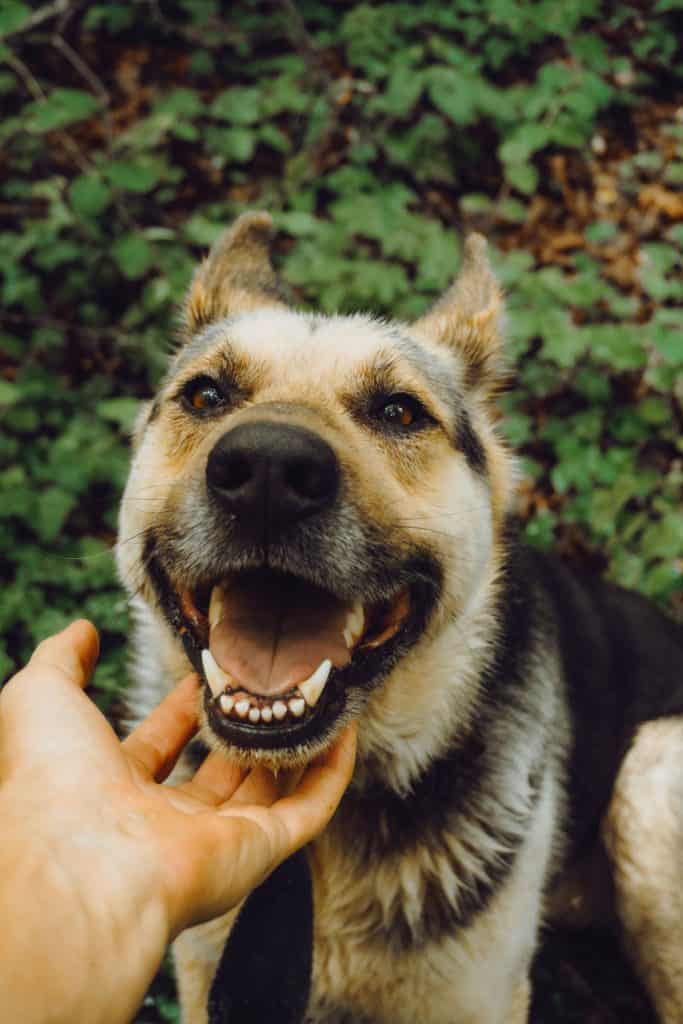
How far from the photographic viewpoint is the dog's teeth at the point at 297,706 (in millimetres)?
1872

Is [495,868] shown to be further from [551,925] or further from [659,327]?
[659,327]

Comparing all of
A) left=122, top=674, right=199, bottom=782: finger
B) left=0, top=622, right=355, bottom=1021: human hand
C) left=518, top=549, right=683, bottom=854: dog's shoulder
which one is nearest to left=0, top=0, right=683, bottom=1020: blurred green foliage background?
left=518, top=549, right=683, bottom=854: dog's shoulder

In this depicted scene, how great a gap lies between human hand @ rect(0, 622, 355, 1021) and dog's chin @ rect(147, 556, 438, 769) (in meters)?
0.16

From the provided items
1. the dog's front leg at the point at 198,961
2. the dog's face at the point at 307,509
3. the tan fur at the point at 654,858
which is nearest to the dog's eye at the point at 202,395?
the dog's face at the point at 307,509

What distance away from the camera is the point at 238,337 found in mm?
2488

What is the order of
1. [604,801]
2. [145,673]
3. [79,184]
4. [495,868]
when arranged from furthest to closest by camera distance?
[79,184] → [604,801] → [145,673] → [495,868]

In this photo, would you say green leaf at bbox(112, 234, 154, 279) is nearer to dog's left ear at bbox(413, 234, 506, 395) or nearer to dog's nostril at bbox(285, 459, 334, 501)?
dog's left ear at bbox(413, 234, 506, 395)

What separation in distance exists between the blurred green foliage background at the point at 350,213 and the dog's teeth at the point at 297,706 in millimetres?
2053

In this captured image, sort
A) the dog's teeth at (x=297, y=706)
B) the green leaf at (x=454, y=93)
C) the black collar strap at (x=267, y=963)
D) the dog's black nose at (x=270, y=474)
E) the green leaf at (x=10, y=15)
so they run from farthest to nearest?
1. the green leaf at (x=454, y=93)
2. the green leaf at (x=10, y=15)
3. the black collar strap at (x=267, y=963)
4. the dog's teeth at (x=297, y=706)
5. the dog's black nose at (x=270, y=474)

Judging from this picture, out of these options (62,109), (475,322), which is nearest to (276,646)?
(475,322)

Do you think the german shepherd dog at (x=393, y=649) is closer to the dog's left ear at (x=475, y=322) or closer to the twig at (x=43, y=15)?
the dog's left ear at (x=475, y=322)

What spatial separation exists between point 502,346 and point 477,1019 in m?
2.18

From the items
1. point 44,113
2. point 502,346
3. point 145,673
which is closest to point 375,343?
point 502,346

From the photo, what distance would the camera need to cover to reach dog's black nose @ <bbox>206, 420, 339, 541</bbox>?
177cm
